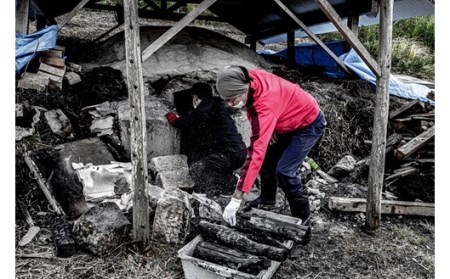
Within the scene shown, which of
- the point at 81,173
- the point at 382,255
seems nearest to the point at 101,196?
the point at 81,173

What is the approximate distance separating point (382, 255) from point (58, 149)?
12.6 feet

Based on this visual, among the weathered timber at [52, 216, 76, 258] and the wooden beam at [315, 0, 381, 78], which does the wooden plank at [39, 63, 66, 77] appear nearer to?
the weathered timber at [52, 216, 76, 258]

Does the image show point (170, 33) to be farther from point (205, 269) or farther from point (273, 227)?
point (205, 269)

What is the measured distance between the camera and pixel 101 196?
464 cm

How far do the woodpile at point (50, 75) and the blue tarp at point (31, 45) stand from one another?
0.19 m

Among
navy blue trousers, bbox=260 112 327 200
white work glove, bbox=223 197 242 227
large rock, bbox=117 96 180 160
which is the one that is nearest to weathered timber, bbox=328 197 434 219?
navy blue trousers, bbox=260 112 327 200

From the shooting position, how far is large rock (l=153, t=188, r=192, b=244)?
160 inches

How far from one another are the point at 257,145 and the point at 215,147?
2094mm

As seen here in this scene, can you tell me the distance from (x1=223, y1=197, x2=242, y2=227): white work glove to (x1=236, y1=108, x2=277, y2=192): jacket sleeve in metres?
0.15

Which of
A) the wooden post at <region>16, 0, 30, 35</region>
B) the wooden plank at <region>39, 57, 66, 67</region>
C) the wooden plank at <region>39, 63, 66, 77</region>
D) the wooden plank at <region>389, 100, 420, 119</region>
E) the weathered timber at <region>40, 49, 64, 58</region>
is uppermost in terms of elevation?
the wooden post at <region>16, 0, 30, 35</region>

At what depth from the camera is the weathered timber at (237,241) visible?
335 cm

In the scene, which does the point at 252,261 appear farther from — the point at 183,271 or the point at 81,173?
the point at 81,173

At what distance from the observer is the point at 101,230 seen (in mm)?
3893

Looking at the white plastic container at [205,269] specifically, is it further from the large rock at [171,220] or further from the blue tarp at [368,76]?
the blue tarp at [368,76]
